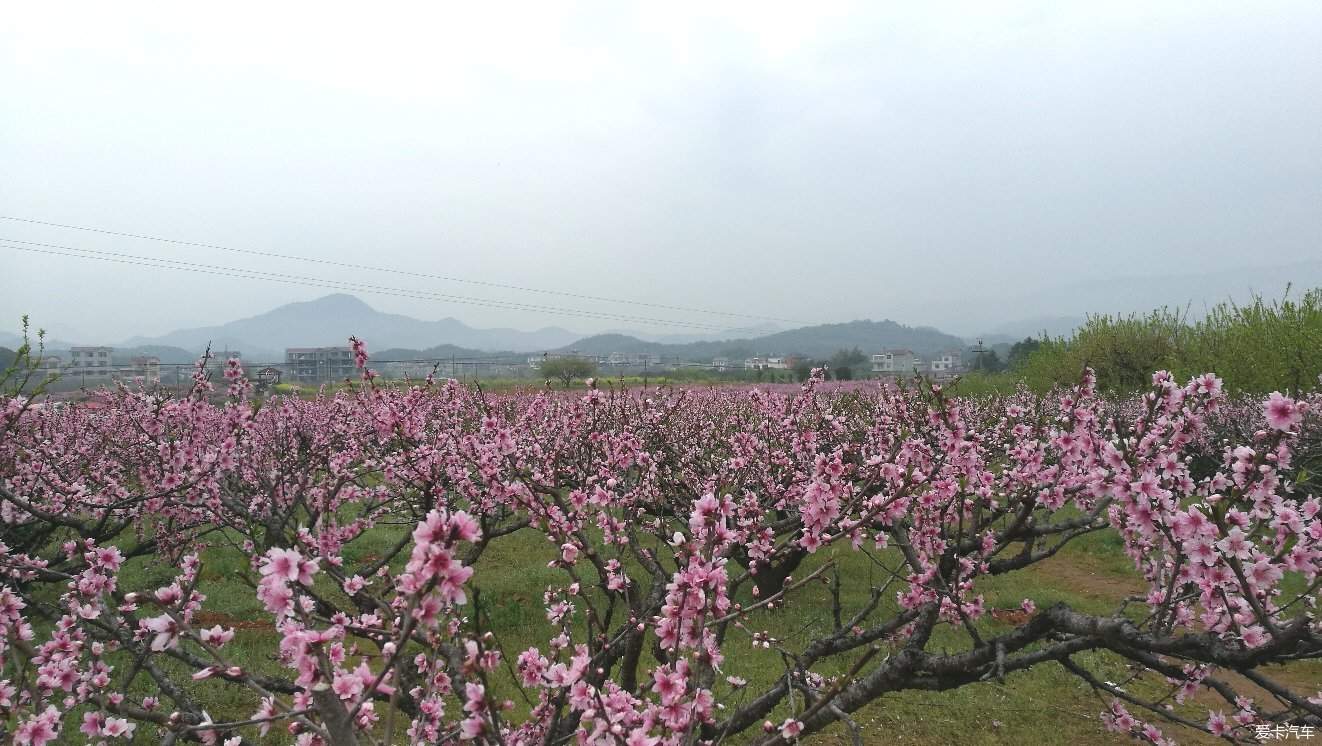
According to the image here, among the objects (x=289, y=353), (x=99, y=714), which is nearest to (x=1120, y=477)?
(x=99, y=714)

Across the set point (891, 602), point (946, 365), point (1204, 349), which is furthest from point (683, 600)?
point (946, 365)

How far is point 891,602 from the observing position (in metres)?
9.48

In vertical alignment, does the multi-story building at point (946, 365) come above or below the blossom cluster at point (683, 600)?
above

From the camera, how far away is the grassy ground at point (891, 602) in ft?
20.7

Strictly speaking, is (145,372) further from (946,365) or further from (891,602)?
(946,365)

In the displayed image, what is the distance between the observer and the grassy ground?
6.32m

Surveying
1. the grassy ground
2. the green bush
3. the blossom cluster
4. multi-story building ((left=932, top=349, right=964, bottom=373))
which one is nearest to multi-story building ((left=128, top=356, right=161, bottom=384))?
the grassy ground

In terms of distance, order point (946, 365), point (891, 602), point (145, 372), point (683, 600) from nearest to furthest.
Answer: point (683, 600) → point (891, 602) → point (145, 372) → point (946, 365)

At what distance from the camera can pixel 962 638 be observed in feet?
26.8

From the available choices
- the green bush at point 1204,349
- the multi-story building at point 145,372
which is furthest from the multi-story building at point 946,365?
the multi-story building at point 145,372

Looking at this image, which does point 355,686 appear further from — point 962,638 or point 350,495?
point 962,638

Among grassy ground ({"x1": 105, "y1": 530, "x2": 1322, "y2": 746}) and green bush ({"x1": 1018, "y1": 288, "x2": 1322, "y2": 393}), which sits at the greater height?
green bush ({"x1": 1018, "y1": 288, "x2": 1322, "y2": 393})

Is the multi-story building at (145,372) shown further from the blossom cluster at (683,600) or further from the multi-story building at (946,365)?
the multi-story building at (946,365)

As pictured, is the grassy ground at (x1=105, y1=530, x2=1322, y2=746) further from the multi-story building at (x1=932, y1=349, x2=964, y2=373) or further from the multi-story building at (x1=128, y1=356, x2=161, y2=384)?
the multi-story building at (x1=128, y1=356, x2=161, y2=384)
